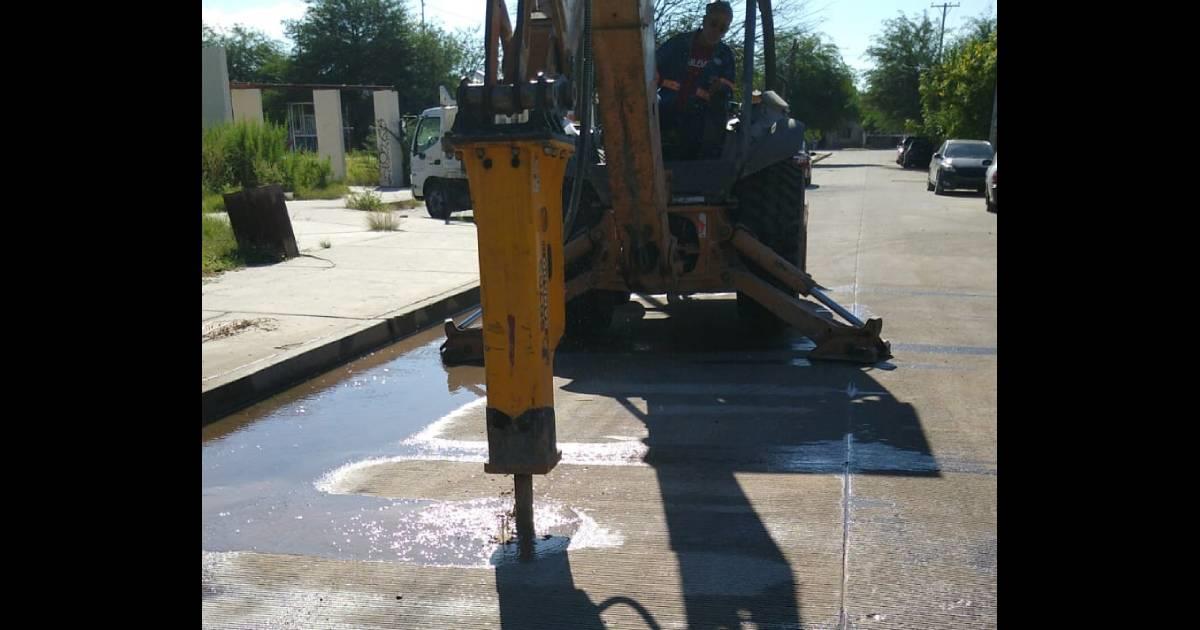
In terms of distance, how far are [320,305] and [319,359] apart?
210 cm

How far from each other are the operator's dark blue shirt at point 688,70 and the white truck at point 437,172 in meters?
12.6

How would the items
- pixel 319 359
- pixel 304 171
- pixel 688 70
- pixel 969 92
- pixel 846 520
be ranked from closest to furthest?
pixel 846 520 → pixel 319 359 → pixel 688 70 → pixel 304 171 → pixel 969 92

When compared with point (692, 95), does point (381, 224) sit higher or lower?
lower

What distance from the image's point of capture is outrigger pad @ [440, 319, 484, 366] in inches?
334

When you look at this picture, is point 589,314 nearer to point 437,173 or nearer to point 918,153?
point 437,173

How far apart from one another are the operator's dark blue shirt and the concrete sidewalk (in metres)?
3.00

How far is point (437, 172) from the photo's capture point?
2212cm

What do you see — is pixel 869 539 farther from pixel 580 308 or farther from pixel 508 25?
pixel 580 308

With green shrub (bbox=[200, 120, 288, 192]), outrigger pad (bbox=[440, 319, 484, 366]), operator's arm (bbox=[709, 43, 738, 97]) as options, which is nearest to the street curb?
outrigger pad (bbox=[440, 319, 484, 366])

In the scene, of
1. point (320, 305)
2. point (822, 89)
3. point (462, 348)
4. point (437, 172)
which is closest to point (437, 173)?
point (437, 172)

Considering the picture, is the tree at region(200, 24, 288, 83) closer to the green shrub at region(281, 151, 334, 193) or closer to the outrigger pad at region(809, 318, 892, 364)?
the green shrub at region(281, 151, 334, 193)

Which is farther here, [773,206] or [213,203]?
[213,203]
